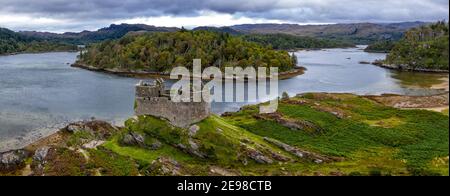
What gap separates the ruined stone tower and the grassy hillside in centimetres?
65

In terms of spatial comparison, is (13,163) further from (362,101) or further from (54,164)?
(362,101)

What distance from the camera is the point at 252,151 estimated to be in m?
38.6

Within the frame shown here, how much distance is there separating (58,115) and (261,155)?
1854 inches

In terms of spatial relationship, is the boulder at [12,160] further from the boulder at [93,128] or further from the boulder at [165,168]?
the boulder at [165,168]

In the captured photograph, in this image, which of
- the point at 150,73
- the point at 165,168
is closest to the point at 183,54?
the point at 150,73

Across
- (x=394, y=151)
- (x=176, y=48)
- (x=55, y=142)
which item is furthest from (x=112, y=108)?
(x=176, y=48)

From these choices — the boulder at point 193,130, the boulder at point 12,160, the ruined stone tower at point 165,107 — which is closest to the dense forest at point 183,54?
the boulder at point 12,160

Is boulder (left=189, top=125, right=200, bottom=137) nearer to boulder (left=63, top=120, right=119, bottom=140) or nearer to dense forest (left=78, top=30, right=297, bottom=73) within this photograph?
boulder (left=63, top=120, right=119, bottom=140)

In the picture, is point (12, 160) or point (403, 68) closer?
point (12, 160)

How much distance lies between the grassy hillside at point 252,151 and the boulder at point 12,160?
0.59 meters

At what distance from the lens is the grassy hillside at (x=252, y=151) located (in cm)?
3494

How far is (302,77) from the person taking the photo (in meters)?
147

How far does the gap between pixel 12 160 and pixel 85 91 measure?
62.3 meters

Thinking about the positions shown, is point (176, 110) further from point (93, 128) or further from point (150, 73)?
point (150, 73)
